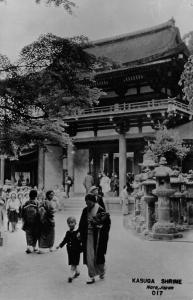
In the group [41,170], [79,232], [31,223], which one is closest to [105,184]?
[41,170]

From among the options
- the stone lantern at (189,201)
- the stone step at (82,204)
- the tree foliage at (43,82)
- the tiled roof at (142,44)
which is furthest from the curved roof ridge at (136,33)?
the tree foliage at (43,82)

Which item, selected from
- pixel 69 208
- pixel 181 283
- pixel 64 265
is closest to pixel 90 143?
pixel 69 208

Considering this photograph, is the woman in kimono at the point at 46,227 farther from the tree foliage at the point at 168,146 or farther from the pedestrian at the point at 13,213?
the tree foliage at the point at 168,146

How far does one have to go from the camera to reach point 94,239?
5574mm

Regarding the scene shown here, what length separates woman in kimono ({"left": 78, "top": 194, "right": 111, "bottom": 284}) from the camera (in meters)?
5.53

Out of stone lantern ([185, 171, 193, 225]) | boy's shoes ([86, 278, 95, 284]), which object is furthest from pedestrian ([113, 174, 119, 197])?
boy's shoes ([86, 278, 95, 284])

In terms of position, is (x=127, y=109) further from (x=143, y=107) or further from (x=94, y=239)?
(x=94, y=239)

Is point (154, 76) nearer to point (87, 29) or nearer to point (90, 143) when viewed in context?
point (90, 143)

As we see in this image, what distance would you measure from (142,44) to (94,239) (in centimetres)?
1850

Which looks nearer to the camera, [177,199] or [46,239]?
[46,239]

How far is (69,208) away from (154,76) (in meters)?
6.93

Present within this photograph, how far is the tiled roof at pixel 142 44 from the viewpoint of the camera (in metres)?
20.5

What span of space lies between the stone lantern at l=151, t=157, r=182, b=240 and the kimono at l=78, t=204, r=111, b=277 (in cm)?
318

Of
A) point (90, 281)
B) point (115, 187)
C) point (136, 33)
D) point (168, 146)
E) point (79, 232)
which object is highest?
point (136, 33)
